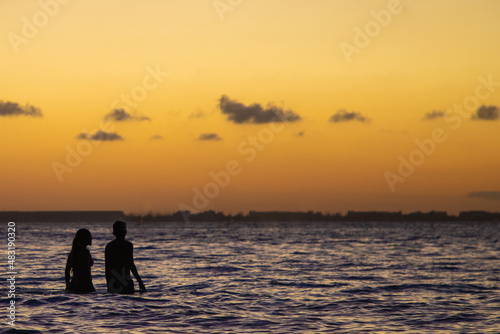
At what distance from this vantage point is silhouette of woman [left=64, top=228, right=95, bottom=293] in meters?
14.4

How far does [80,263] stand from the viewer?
48.3ft

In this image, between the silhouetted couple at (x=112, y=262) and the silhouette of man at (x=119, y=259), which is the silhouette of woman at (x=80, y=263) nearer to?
the silhouetted couple at (x=112, y=262)

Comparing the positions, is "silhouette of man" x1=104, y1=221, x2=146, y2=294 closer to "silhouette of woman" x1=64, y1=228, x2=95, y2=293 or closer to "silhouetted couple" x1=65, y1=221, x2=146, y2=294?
"silhouetted couple" x1=65, y1=221, x2=146, y2=294

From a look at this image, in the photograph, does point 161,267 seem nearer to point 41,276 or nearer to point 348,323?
point 41,276

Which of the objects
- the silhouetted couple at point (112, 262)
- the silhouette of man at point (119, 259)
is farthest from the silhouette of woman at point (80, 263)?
the silhouette of man at point (119, 259)

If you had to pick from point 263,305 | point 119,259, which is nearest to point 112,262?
point 119,259

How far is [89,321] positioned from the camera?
12.8 m

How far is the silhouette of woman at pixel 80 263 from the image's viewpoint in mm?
14406

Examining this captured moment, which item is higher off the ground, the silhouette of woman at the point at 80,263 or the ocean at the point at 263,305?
the silhouette of woman at the point at 80,263

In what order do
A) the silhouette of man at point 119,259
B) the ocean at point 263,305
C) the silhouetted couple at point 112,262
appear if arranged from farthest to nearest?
the silhouetted couple at point 112,262, the silhouette of man at point 119,259, the ocean at point 263,305

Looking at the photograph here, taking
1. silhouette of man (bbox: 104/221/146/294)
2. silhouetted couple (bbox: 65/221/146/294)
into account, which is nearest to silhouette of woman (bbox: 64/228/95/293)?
silhouetted couple (bbox: 65/221/146/294)

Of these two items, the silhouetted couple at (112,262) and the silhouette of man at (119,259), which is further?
the silhouetted couple at (112,262)

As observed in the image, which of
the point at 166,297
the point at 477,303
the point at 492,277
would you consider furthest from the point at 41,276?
the point at 492,277

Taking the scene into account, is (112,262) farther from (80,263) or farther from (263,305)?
(263,305)
